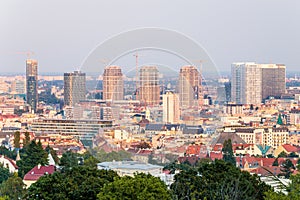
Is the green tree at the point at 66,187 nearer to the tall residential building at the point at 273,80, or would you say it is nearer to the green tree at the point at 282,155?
the green tree at the point at 282,155

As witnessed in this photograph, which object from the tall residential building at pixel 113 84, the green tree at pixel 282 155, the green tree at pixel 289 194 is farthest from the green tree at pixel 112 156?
the green tree at pixel 289 194

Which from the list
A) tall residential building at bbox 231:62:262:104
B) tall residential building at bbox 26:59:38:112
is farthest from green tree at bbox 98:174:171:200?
tall residential building at bbox 231:62:262:104

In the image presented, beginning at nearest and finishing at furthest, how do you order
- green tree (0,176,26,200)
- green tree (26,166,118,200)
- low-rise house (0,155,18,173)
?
green tree (26,166,118,200)
green tree (0,176,26,200)
low-rise house (0,155,18,173)

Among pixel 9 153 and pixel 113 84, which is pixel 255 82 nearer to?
pixel 113 84

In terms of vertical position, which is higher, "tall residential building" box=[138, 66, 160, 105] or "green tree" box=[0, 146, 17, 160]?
"tall residential building" box=[138, 66, 160, 105]

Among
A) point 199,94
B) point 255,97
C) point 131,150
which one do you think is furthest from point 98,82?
point 255,97

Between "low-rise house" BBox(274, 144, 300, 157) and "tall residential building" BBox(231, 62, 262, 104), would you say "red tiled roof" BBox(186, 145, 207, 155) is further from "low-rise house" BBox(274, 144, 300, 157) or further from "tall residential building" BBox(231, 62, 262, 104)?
"tall residential building" BBox(231, 62, 262, 104)

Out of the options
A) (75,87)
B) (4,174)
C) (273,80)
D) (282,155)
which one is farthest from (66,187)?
(273,80)
